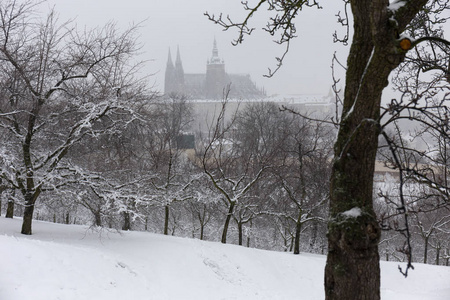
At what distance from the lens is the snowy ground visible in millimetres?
6449

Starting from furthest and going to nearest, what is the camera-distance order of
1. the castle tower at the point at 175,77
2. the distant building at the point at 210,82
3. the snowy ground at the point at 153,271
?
the castle tower at the point at 175,77, the distant building at the point at 210,82, the snowy ground at the point at 153,271

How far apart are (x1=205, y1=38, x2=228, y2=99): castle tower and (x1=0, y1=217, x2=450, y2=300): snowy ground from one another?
4238 inches

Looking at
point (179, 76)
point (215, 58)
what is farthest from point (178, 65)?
point (215, 58)

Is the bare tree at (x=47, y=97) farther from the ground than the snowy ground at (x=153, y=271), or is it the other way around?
the bare tree at (x=47, y=97)

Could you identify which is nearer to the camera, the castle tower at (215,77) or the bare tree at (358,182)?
the bare tree at (358,182)

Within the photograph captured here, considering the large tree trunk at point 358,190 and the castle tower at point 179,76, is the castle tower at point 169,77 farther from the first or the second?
the large tree trunk at point 358,190

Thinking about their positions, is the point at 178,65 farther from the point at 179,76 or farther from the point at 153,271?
the point at 153,271

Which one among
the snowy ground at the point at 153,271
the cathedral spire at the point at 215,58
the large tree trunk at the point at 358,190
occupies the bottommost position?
the snowy ground at the point at 153,271

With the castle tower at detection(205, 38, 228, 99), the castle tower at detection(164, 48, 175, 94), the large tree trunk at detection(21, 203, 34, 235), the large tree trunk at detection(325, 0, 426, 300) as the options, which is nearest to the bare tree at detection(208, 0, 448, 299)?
the large tree trunk at detection(325, 0, 426, 300)

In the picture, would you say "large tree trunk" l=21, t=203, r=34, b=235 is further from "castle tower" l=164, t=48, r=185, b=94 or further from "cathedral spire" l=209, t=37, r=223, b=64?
"cathedral spire" l=209, t=37, r=223, b=64

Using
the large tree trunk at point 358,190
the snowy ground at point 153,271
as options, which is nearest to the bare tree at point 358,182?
the large tree trunk at point 358,190

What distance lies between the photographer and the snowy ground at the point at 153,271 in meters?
6.45

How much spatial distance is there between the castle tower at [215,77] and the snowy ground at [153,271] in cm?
10765

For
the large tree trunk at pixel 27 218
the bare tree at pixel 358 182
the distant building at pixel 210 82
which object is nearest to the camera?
the bare tree at pixel 358 182
